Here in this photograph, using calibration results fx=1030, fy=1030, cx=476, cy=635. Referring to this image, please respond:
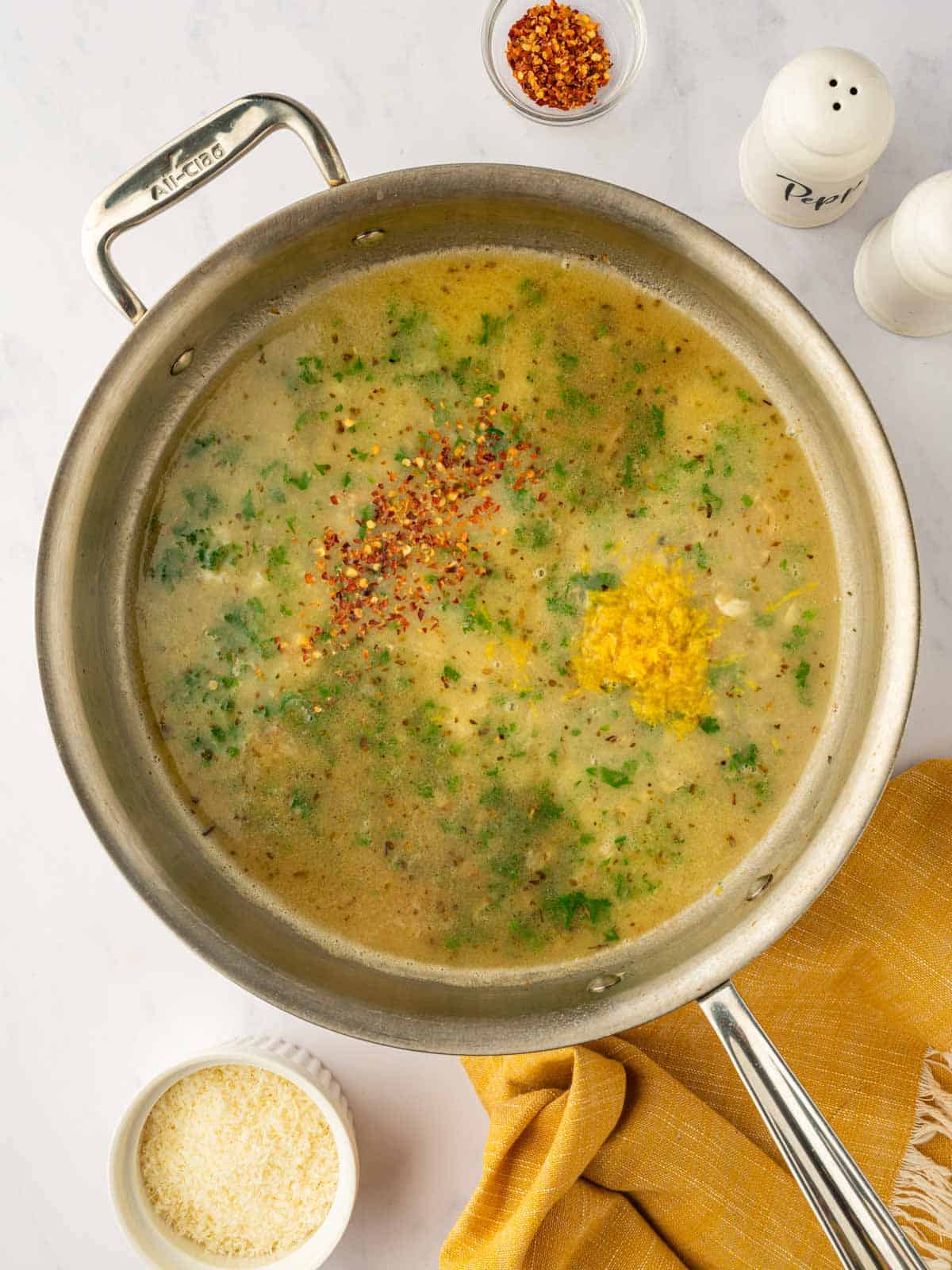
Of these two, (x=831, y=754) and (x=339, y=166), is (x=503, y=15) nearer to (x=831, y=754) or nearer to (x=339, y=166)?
(x=339, y=166)

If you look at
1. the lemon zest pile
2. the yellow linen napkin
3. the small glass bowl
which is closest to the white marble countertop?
the small glass bowl

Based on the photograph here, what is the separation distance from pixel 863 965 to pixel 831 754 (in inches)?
14.7

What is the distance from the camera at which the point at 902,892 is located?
67.7 inches

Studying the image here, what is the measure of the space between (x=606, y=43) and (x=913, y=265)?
2.23ft

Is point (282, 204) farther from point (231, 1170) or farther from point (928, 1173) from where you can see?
point (928, 1173)

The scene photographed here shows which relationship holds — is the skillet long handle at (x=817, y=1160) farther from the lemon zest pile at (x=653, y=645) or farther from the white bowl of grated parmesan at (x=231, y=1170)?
the white bowl of grated parmesan at (x=231, y=1170)

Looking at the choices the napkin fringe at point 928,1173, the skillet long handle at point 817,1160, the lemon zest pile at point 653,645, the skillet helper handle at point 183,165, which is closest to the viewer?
the skillet long handle at point 817,1160

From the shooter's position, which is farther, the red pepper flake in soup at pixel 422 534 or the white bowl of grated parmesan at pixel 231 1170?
the white bowl of grated parmesan at pixel 231 1170

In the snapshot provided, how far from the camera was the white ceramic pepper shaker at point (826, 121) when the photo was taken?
1.47 m

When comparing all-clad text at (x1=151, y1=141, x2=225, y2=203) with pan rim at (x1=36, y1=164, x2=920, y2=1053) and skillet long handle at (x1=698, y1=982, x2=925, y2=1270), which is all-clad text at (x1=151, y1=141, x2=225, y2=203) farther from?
skillet long handle at (x1=698, y1=982, x2=925, y2=1270)

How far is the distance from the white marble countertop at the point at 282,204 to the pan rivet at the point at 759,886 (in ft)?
1.10

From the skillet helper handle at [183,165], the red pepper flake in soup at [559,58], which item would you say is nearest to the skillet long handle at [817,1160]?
the skillet helper handle at [183,165]

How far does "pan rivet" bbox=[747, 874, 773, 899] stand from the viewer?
5.40 feet

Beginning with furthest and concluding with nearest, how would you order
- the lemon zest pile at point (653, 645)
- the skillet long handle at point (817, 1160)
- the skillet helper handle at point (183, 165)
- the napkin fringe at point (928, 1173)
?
the napkin fringe at point (928, 1173)
the lemon zest pile at point (653, 645)
the skillet helper handle at point (183, 165)
the skillet long handle at point (817, 1160)
